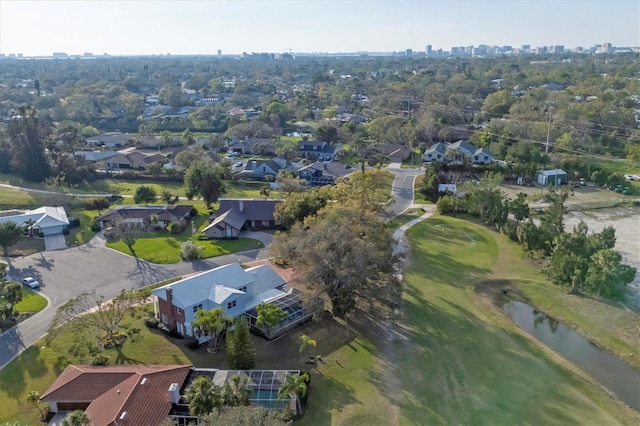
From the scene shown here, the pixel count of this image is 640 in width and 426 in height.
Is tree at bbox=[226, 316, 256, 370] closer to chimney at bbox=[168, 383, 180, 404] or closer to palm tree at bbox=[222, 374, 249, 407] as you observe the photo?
palm tree at bbox=[222, 374, 249, 407]

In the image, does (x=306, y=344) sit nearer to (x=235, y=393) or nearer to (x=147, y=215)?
(x=235, y=393)

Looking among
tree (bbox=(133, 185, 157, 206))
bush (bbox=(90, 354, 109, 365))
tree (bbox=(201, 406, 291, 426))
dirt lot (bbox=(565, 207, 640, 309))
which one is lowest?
dirt lot (bbox=(565, 207, 640, 309))

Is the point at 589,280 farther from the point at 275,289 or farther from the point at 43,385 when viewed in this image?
the point at 43,385

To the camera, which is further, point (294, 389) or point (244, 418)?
point (294, 389)

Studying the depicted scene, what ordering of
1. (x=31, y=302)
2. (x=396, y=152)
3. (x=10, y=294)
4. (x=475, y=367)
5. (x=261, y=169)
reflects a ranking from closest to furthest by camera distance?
(x=475, y=367) < (x=10, y=294) < (x=31, y=302) < (x=261, y=169) < (x=396, y=152)

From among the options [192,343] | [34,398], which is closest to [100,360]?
[34,398]

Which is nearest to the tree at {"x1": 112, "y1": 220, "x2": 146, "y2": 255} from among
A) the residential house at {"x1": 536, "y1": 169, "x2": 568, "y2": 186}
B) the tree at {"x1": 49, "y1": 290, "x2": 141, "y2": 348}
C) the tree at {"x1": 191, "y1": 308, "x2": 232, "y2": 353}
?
the tree at {"x1": 49, "y1": 290, "x2": 141, "y2": 348}
